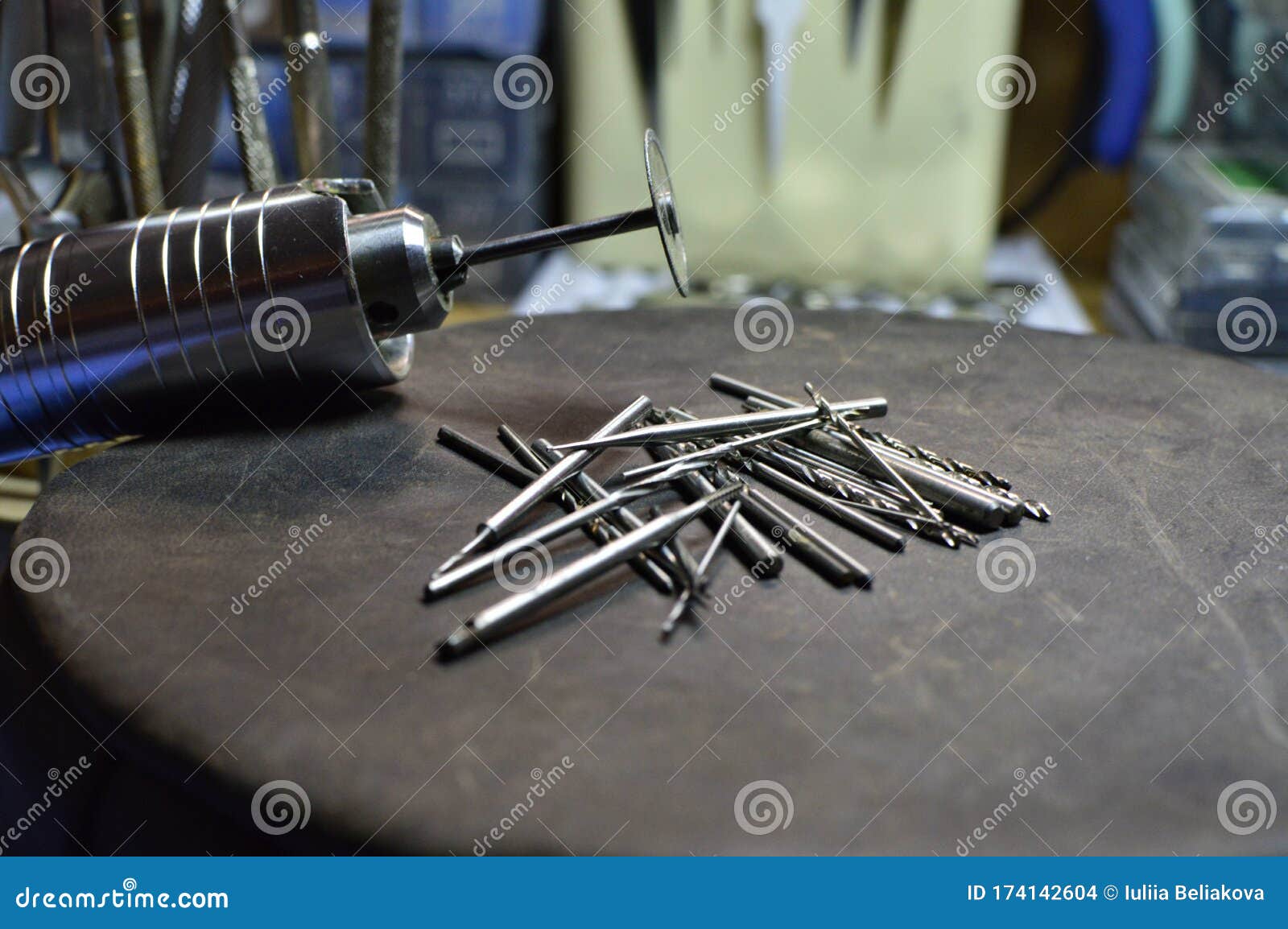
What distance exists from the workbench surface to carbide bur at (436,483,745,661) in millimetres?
15

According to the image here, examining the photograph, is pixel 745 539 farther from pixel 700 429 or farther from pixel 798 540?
pixel 700 429

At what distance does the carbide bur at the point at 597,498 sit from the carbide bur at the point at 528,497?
2 cm

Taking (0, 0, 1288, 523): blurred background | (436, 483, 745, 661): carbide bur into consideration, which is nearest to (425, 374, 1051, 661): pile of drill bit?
(436, 483, 745, 661): carbide bur

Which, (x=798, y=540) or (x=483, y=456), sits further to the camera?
(x=483, y=456)

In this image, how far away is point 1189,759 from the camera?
2.41ft

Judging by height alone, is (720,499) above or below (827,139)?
above

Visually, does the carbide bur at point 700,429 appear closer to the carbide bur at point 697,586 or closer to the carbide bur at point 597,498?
the carbide bur at point 597,498

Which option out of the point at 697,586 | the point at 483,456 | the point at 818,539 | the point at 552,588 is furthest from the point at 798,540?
the point at 483,456

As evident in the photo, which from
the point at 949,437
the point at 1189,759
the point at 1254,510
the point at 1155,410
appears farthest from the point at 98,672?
the point at 1155,410

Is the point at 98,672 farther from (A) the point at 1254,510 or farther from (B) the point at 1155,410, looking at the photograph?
(B) the point at 1155,410

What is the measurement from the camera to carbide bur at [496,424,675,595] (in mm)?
916

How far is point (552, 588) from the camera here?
87 cm

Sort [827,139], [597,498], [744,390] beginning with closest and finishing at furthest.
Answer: [597,498]
[744,390]
[827,139]

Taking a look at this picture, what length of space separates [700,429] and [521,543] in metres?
0.26
